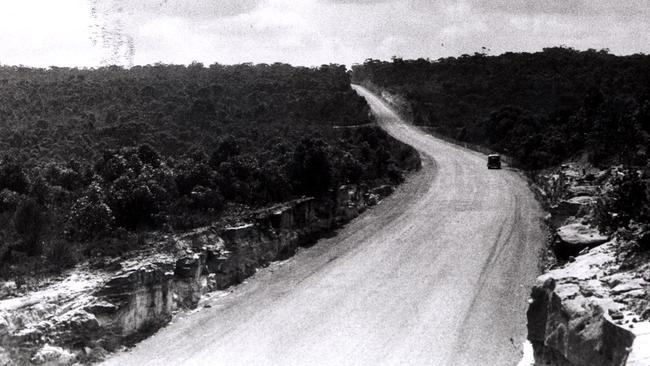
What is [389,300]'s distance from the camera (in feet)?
83.1

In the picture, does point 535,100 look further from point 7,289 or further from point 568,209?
point 7,289

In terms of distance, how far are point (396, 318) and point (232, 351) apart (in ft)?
22.8

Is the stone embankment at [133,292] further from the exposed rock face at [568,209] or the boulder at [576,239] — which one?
the boulder at [576,239]

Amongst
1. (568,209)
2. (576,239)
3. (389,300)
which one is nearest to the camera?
(576,239)

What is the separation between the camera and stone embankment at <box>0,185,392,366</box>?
61.0 ft

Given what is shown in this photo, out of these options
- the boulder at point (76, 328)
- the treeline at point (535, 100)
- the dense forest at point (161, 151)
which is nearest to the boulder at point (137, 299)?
the boulder at point (76, 328)

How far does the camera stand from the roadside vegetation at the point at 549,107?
19422 millimetres

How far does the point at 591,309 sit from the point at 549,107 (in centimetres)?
7518

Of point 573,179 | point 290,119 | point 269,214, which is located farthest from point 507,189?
point 290,119

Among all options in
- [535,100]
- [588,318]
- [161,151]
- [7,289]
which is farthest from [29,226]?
[535,100]

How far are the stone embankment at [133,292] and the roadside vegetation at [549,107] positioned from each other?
1715cm

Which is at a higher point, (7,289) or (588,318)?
(588,318)

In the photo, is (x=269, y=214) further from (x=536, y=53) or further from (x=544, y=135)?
(x=536, y=53)

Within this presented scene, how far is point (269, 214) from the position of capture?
32000mm
